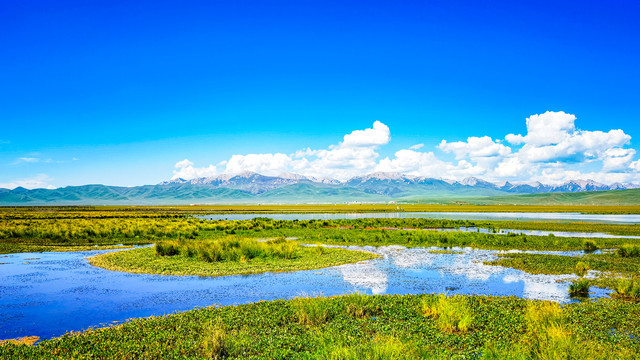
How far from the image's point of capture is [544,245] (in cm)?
3550

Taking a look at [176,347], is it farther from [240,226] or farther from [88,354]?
[240,226]

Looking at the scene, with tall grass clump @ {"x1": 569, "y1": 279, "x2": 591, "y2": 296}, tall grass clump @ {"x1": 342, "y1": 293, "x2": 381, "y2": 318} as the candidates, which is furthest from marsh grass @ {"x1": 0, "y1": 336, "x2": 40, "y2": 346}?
tall grass clump @ {"x1": 569, "y1": 279, "x2": 591, "y2": 296}

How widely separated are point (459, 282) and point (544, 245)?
19.9 meters

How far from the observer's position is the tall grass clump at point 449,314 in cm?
1259

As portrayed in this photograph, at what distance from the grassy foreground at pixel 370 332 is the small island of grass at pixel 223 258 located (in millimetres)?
9401

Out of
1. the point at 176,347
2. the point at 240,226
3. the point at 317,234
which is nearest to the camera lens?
the point at 176,347

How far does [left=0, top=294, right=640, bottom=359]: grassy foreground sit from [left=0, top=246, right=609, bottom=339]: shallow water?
7.50 ft

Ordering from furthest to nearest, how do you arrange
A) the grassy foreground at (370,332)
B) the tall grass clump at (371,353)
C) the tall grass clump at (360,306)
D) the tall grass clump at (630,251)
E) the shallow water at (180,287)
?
the tall grass clump at (630,251), the shallow water at (180,287), the tall grass clump at (360,306), the grassy foreground at (370,332), the tall grass clump at (371,353)

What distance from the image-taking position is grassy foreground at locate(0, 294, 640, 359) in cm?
1000

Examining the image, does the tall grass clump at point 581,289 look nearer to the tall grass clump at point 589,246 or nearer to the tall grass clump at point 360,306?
the tall grass clump at point 360,306

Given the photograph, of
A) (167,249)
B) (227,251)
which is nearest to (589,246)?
(227,251)

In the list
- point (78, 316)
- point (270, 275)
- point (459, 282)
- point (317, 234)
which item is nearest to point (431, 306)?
point (459, 282)

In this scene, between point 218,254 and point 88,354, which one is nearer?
point 88,354

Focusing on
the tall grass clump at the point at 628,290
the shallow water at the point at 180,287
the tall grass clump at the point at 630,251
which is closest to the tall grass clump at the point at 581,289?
the shallow water at the point at 180,287
